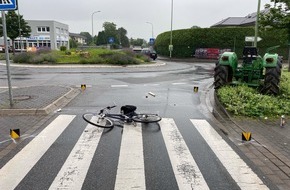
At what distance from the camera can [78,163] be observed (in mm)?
4625

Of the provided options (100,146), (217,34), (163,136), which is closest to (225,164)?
(163,136)

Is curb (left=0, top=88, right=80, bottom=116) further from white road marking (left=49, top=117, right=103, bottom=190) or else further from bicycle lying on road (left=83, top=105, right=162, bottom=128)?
white road marking (left=49, top=117, right=103, bottom=190)

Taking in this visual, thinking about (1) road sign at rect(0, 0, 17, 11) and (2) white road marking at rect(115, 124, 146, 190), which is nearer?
(2) white road marking at rect(115, 124, 146, 190)

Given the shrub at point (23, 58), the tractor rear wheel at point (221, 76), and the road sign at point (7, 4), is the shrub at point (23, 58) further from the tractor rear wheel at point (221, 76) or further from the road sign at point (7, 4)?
the tractor rear wheel at point (221, 76)

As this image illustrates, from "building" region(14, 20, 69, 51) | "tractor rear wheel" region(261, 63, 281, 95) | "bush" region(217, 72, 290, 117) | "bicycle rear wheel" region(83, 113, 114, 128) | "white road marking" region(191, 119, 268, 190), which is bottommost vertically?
"white road marking" region(191, 119, 268, 190)

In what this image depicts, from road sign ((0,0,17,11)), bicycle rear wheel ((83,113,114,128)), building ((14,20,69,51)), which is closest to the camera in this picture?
bicycle rear wheel ((83,113,114,128))

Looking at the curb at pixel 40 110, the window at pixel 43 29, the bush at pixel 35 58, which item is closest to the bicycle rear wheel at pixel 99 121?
the curb at pixel 40 110

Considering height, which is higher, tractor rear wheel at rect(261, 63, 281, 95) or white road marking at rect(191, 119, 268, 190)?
tractor rear wheel at rect(261, 63, 281, 95)

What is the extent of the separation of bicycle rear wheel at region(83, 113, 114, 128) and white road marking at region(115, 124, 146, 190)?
0.48m

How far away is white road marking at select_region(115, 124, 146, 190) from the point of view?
13.0 ft

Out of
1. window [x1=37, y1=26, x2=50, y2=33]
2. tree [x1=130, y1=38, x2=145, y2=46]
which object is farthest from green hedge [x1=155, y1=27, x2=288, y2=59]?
tree [x1=130, y1=38, x2=145, y2=46]

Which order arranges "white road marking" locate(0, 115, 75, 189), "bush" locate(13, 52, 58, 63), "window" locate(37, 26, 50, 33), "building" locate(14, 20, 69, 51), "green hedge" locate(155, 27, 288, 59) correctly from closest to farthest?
1. "white road marking" locate(0, 115, 75, 189)
2. "bush" locate(13, 52, 58, 63)
3. "green hedge" locate(155, 27, 288, 59)
4. "building" locate(14, 20, 69, 51)
5. "window" locate(37, 26, 50, 33)

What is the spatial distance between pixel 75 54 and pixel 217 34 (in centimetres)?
2208

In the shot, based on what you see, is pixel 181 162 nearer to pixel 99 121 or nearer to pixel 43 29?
pixel 99 121
